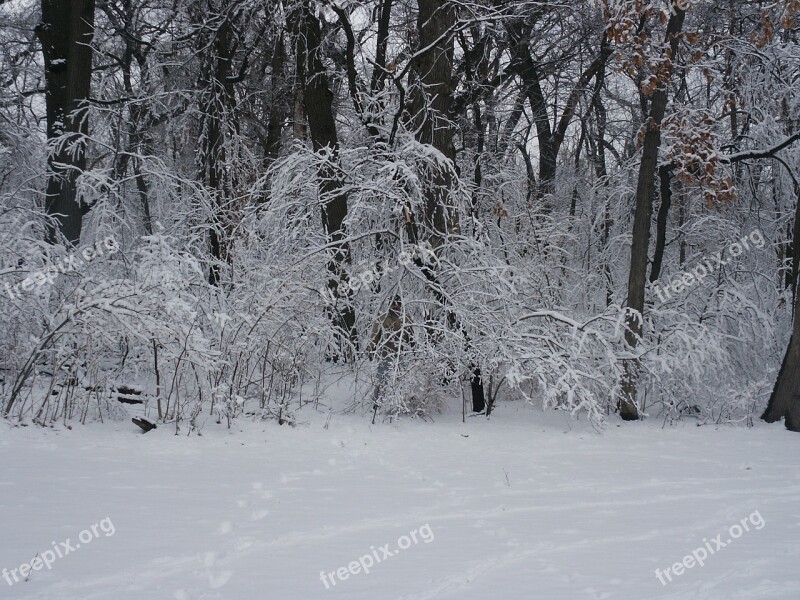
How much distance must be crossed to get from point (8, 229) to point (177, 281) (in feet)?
7.72

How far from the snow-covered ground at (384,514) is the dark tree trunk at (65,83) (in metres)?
4.24

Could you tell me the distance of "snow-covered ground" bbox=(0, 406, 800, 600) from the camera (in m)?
3.39

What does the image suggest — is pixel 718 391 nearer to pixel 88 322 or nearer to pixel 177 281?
pixel 177 281

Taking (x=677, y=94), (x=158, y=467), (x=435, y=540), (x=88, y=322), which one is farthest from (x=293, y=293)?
(x=677, y=94)

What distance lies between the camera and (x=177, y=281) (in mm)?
7113

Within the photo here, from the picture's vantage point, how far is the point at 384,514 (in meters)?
4.62

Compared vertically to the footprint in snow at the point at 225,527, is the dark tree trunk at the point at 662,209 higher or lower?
higher

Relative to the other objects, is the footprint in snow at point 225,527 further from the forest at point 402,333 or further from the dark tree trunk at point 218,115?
the dark tree trunk at point 218,115

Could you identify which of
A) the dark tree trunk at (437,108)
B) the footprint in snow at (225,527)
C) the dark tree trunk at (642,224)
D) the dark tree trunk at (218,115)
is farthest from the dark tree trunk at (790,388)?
the dark tree trunk at (218,115)

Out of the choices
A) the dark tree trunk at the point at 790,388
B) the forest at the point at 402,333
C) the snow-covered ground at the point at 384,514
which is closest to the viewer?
the snow-covered ground at the point at 384,514

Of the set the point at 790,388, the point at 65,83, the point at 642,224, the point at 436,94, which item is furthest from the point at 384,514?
the point at 65,83

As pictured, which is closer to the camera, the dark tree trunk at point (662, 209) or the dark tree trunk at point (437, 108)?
the dark tree trunk at point (437, 108)

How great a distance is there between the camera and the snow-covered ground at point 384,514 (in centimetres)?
339

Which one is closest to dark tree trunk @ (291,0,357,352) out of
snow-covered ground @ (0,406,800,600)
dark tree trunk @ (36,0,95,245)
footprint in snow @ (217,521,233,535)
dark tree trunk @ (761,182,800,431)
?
dark tree trunk @ (36,0,95,245)
